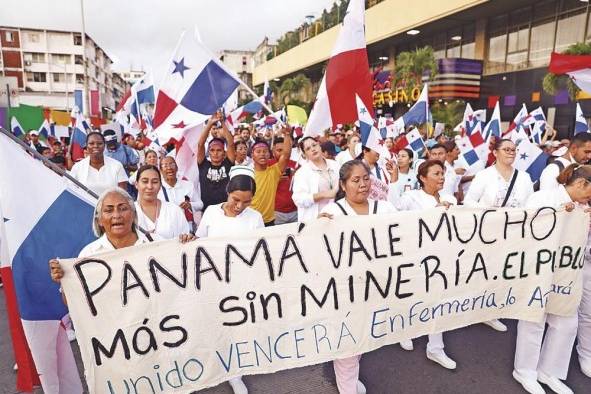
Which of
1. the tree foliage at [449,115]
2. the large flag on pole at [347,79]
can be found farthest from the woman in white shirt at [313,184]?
the tree foliage at [449,115]

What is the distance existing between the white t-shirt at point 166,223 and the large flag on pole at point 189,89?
1.86m

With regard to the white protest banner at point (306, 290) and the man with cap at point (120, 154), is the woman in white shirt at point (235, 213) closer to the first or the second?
the white protest banner at point (306, 290)

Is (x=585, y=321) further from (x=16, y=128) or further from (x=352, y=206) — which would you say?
(x=16, y=128)

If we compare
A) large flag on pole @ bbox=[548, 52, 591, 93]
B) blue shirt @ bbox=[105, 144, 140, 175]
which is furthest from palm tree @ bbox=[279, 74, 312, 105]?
large flag on pole @ bbox=[548, 52, 591, 93]

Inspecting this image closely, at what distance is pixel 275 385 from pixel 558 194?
2.37m

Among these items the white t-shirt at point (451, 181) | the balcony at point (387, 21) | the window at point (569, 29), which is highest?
the balcony at point (387, 21)

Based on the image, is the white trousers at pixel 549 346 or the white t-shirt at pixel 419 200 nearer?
the white trousers at pixel 549 346

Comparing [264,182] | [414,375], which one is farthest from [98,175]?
[414,375]

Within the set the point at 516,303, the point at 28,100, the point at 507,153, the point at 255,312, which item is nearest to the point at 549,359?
the point at 516,303

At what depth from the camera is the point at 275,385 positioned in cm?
314

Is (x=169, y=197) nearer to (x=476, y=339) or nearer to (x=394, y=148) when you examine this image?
(x=476, y=339)

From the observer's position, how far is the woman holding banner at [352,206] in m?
2.70

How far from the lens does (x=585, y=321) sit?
3174 mm

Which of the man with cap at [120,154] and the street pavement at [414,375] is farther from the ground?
the man with cap at [120,154]
